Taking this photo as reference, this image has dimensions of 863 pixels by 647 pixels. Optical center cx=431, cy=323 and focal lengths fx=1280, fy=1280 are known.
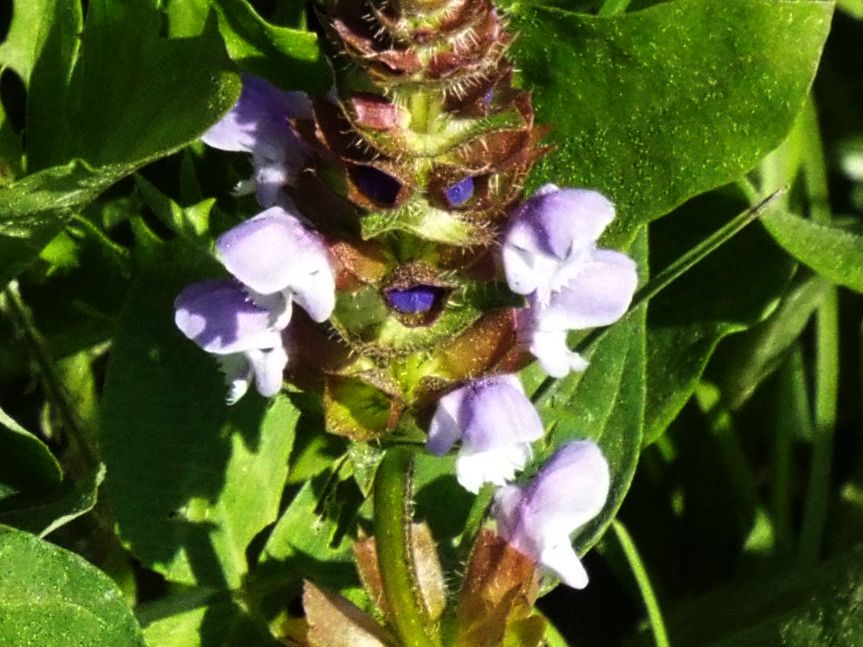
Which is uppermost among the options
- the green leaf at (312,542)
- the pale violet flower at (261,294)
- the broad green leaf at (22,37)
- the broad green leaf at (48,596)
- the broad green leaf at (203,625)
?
the pale violet flower at (261,294)

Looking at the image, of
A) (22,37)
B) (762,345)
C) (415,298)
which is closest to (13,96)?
(22,37)

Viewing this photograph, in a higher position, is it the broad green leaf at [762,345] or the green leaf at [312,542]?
the broad green leaf at [762,345]

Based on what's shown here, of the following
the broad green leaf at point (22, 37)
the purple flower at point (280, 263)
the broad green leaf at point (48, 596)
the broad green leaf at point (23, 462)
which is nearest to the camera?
the purple flower at point (280, 263)

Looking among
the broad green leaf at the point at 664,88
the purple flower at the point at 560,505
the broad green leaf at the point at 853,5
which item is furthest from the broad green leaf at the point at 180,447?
the broad green leaf at the point at 853,5

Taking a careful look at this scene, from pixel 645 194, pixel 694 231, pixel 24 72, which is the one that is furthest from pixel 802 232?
pixel 24 72

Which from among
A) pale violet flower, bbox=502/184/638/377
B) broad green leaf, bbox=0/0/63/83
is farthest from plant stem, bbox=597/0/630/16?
broad green leaf, bbox=0/0/63/83

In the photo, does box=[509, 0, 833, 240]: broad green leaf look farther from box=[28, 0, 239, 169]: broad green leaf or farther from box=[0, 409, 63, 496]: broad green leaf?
box=[0, 409, 63, 496]: broad green leaf

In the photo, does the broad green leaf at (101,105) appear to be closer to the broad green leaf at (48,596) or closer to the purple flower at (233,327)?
the purple flower at (233,327)

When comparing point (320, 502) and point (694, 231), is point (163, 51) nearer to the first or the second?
point (320, 502)
